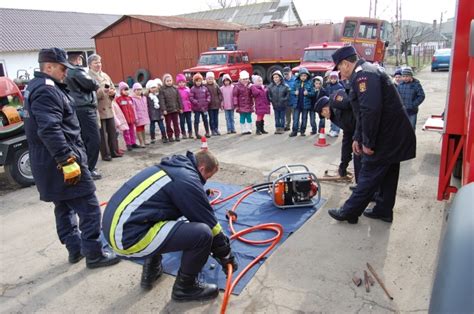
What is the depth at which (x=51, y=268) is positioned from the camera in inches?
152

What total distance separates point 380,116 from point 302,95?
5.14m

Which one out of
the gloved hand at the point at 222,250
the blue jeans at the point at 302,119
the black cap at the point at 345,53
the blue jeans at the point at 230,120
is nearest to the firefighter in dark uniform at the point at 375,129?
the black cap at the point at 345,53

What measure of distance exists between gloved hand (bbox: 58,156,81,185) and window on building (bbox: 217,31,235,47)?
2536cm

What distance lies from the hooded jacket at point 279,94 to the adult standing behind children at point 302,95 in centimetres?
18

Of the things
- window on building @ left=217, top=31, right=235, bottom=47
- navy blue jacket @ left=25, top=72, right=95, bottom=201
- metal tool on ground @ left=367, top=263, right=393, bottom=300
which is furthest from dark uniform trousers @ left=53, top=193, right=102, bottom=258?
window on building @ left=217, top=31, right=235, bottom=47

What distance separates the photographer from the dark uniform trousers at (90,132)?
630 centimetres

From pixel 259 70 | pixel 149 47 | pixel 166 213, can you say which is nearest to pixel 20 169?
pixel 166 213

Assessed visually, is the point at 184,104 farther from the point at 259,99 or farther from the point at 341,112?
the point at 341,112

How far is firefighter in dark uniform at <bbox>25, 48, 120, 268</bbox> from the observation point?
333cm

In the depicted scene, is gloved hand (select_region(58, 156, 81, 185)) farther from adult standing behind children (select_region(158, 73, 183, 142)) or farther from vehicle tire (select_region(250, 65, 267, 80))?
vehicle tire (select_region(250, 65, 267, 80))

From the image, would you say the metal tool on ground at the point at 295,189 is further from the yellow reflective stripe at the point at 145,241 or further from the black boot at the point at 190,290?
the yellow reflective stripe at the point at 145,241

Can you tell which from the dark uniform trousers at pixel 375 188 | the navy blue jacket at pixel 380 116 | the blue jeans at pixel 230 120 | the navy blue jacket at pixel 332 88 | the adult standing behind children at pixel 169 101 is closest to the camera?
the navy blue jacket at pixel 380 116

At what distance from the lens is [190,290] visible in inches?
125

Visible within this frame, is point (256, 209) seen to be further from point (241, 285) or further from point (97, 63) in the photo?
point (97, 63)
